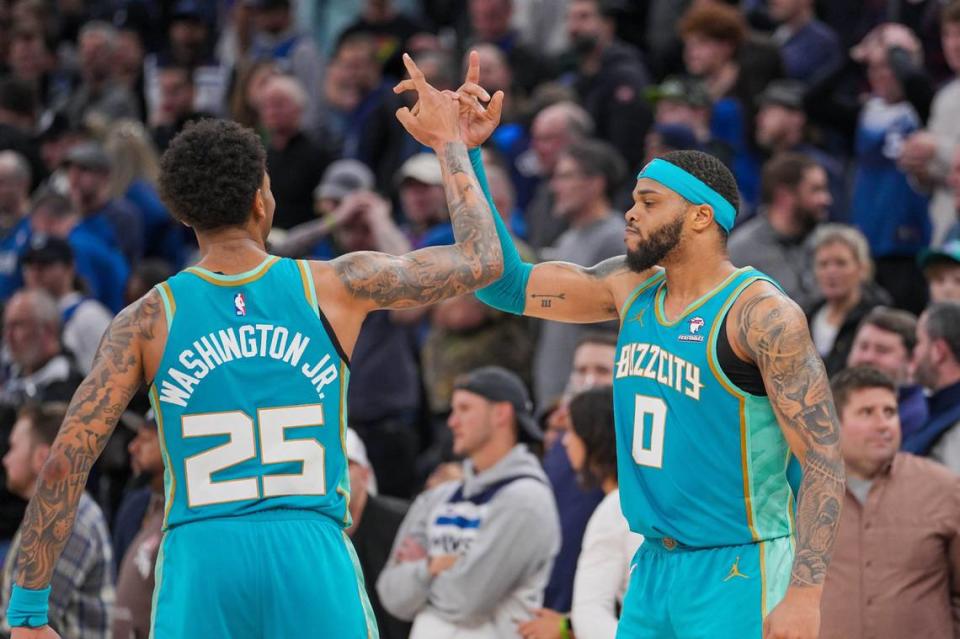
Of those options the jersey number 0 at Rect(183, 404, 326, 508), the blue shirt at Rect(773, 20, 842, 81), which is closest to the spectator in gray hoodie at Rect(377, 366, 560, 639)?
the jersey number 0 at Rect(183, 404, 326, 508)

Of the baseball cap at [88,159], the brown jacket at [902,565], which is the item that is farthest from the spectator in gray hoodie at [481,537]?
the baseball cap at [88,159]

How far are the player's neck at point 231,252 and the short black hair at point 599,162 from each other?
567 centimetres

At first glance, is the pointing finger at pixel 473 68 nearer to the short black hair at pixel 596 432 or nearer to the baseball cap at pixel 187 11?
the short black hair at pixel 596 432

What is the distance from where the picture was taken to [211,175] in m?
5.45

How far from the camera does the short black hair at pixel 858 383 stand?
751 centimetres

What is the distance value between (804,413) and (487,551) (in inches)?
107

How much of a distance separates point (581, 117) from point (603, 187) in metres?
1.91

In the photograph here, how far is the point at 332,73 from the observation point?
50.1ft

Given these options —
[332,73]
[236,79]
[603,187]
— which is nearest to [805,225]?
[603,187]

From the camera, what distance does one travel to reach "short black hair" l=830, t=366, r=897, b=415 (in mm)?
7508

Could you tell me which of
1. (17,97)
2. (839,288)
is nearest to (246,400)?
(839,288)

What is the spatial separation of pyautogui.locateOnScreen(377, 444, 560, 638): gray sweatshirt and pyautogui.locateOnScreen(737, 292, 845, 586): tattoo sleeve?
260 cm

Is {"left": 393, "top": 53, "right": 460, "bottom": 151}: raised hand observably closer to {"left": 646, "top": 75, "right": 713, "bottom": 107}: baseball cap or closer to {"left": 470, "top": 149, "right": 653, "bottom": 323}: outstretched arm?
{"left": 470, "top": 149, "right": 653, "bottom": 323}: outstretched arm

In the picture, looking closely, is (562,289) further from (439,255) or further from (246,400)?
(246,400)
